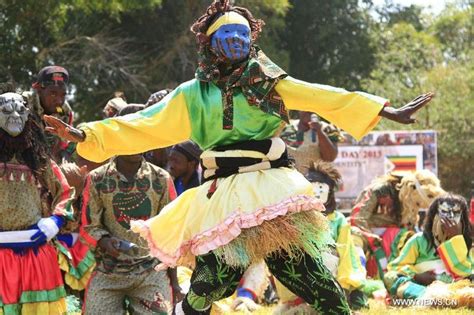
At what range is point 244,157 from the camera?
5.40m

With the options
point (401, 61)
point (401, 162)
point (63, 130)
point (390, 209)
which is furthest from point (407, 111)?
point (401, 61)

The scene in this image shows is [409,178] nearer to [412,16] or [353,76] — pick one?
[353,76]

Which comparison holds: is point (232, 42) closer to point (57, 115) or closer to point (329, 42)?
point (57, 115)

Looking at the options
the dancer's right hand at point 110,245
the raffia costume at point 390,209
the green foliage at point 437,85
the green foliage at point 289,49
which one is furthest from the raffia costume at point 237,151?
the green foliage at point 437,85

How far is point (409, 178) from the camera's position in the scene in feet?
38.7

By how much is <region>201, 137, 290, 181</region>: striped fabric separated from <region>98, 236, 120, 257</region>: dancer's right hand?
140 centimetres

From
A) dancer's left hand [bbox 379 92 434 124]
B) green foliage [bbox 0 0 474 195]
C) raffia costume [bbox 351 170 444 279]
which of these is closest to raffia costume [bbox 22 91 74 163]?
dancer's left hand [bbox 379 92 434 124]

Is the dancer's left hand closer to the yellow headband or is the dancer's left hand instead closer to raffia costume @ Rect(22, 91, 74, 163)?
the yellow headband

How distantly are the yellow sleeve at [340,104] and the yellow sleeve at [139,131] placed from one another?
22.7 inches

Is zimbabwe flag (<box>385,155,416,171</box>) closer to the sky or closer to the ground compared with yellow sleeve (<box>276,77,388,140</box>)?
closer to the ground

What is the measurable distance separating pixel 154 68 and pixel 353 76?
33.2ft

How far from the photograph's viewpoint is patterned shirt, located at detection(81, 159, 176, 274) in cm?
671

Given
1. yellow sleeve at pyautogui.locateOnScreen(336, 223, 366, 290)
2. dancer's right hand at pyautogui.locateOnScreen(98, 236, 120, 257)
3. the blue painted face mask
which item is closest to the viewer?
the blue painted face mask

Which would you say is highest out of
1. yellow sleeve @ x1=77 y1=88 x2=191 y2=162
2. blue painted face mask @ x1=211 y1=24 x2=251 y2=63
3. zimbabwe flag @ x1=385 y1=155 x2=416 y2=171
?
blue painted face mask @ x1=211 y1=24 x2=251 y2=63
